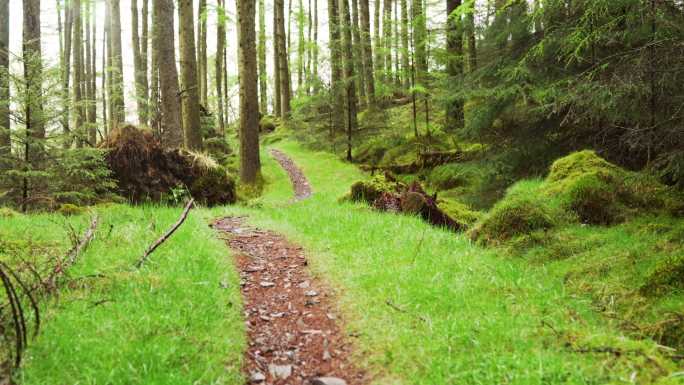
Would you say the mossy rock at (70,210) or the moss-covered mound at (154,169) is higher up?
the moss-covered mound at (154,169)

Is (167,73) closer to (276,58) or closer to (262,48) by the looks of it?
(276,58)

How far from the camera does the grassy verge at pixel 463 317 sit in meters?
3.41

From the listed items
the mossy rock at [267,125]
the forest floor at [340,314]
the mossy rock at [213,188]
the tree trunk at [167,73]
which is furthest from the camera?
the mossy rock at [267,125]

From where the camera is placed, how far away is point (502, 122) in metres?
13.0

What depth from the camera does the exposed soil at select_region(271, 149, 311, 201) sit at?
15.9m

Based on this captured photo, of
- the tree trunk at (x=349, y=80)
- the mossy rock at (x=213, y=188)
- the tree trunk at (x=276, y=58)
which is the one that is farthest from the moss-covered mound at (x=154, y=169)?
the tree trunk at (x=276, y=58)

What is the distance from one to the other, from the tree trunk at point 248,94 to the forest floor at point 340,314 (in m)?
7.91

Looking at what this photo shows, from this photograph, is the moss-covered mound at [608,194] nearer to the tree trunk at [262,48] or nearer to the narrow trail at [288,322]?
the narrow trail at [288,322]

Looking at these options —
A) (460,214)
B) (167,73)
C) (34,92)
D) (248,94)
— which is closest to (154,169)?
(34,92)

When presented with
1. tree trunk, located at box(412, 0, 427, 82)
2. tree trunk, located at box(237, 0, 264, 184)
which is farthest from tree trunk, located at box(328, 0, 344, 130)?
tree trunk, located at box(237, 0, 264, 184)

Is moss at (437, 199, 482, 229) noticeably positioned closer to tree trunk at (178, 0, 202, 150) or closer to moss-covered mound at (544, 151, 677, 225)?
moss-covered mound at (544, 151, 677, 225)

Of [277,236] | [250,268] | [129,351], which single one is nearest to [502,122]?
[277,236]

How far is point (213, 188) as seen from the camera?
1228 cm

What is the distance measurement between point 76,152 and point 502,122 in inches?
420
